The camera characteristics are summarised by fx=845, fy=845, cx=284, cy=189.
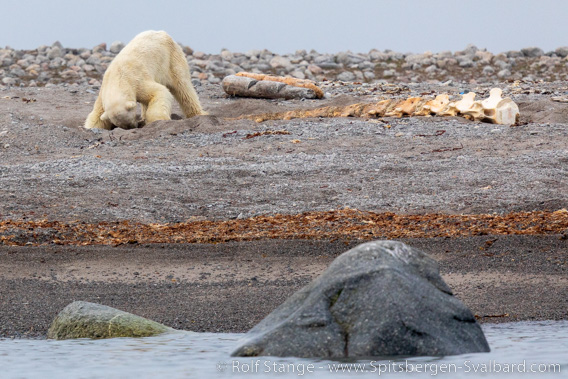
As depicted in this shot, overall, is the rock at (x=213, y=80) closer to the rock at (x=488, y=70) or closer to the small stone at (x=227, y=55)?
the small stone at (x=227, y=55)

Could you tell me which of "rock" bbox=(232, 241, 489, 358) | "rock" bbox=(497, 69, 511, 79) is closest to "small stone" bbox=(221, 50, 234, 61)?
"rock" bbox=(497, 69, 511, 79)

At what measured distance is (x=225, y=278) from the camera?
796 cm

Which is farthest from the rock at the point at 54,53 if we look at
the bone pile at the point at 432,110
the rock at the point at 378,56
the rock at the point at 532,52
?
the rock at the point at 532,52

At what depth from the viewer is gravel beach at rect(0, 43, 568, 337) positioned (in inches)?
290

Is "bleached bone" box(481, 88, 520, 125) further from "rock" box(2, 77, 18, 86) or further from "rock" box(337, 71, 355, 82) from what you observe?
"rock" box(2, 77, 18, 86)

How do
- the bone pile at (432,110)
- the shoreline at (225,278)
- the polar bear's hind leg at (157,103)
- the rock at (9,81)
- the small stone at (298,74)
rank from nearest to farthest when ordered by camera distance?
the shoreline at (225,278)
the bone pile at (432,110)
the polar bear's hind leg at (157,103)
the rock at (9,81)
the small stone at (298,74)

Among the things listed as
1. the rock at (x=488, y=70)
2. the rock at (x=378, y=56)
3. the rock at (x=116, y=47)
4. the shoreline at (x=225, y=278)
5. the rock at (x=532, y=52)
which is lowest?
the shoreline at (x=225, y=278)

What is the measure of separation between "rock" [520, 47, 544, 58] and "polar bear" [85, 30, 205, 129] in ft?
63.2

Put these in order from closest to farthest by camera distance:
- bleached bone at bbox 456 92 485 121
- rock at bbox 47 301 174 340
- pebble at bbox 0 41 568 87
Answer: rock at bbox 47 301 174 340
bleached bone at bbox 456 92 485 121
pebble at bbox 0 41 568 87

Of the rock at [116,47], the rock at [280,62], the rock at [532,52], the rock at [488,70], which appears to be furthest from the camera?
the rock at [116,47]

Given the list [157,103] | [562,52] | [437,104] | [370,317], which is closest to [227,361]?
[370,317]

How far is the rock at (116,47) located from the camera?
113 feet

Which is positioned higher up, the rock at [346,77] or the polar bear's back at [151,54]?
the polar bear's back at [151,54]

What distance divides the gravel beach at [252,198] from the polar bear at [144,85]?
0.69 meters
